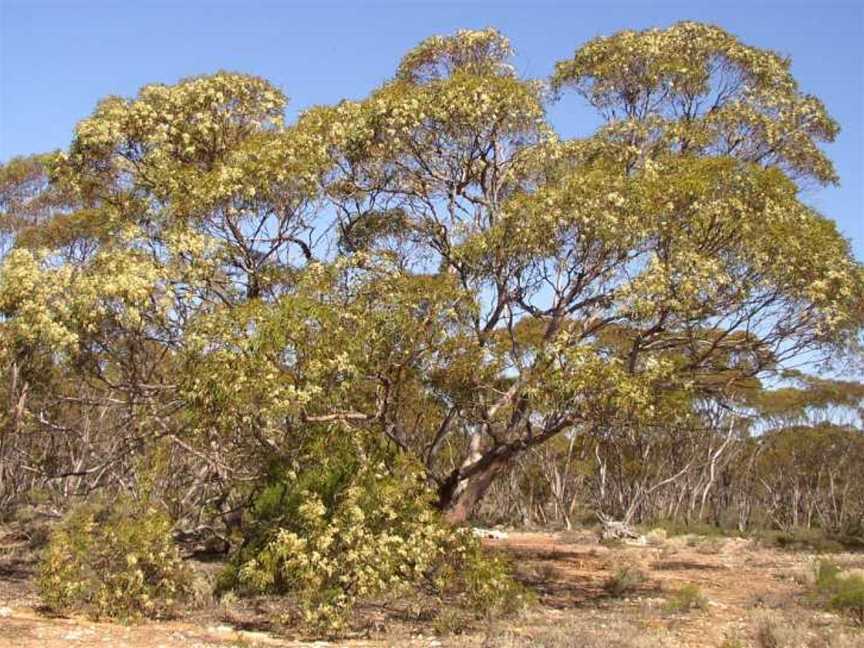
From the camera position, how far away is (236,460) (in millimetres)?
14875

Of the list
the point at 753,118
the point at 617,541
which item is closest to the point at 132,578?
the point at 753,118

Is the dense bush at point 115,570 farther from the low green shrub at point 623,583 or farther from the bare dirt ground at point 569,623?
the low green shrub at point 623,583

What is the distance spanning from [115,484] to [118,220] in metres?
16.3

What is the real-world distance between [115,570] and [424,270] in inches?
292

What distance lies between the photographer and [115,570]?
1284 centimetres

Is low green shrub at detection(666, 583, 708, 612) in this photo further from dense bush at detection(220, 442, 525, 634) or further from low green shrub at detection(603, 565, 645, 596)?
dense bush at detection(220, 442, 525, 634)

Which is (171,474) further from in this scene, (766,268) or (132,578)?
(766,268)

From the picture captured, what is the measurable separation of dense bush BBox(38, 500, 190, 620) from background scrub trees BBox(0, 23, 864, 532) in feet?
4.94

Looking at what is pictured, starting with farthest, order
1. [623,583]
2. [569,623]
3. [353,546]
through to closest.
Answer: [623,583]
[569,623]
[353,546]

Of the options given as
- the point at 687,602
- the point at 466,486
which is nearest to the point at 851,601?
the point at 687,602

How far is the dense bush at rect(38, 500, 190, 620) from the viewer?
1241 cm

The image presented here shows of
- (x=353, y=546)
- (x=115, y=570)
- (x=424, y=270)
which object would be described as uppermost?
(x=424, y=270)

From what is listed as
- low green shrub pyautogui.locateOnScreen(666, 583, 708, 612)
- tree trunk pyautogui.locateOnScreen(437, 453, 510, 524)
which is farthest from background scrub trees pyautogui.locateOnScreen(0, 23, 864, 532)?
low green shrub pyautogui.locateOnScreen(666, 583, 708, 612)

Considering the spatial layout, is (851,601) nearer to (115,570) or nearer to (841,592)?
(841,592)
